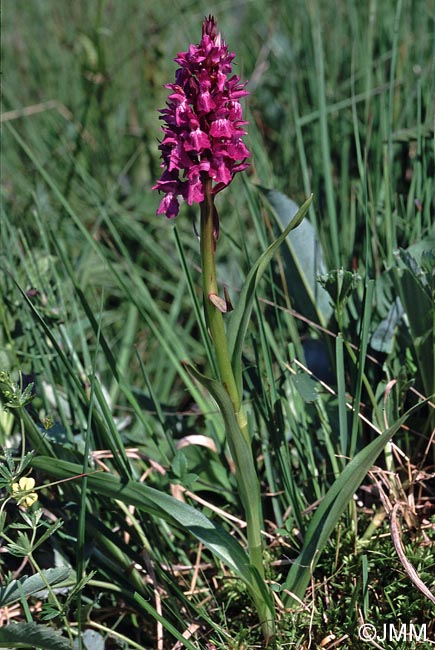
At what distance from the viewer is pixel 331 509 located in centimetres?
87

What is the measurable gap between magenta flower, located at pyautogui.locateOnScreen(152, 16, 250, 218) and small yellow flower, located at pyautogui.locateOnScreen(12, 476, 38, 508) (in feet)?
1.26

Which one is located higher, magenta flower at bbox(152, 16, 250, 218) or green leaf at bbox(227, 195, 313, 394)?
magenta flower at bbox(152, 16, 250, 218)

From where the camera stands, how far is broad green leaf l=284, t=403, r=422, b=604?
2.75ft

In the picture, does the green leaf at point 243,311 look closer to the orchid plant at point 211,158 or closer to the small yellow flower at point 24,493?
the orchid plant at point 211,158

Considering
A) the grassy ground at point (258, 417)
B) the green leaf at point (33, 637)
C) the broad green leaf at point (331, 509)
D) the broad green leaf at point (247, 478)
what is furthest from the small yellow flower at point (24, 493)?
the broad green leaf at point (331, 509)

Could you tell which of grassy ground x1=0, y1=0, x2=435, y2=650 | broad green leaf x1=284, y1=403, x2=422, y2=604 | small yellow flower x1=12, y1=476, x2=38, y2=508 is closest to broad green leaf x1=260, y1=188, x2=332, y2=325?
grassy ground x1=0, y1=0, x2=435, y2=650

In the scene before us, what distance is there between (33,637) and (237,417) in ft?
1.13

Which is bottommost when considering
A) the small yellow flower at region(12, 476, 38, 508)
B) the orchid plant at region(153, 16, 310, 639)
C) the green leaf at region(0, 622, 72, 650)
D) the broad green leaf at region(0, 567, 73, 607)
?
the green leaf at region(0, 622, 72, 650)

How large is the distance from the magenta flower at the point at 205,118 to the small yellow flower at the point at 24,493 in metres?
0.38

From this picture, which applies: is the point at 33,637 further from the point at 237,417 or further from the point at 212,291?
the point at 212,291

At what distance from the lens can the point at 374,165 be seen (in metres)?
1.59

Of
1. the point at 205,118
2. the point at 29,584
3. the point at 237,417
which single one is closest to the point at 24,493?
the point at 29,584

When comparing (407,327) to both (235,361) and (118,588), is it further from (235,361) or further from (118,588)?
(118,588)

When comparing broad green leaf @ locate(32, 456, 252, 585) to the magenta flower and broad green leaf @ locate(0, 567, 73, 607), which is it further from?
the magenta flower
